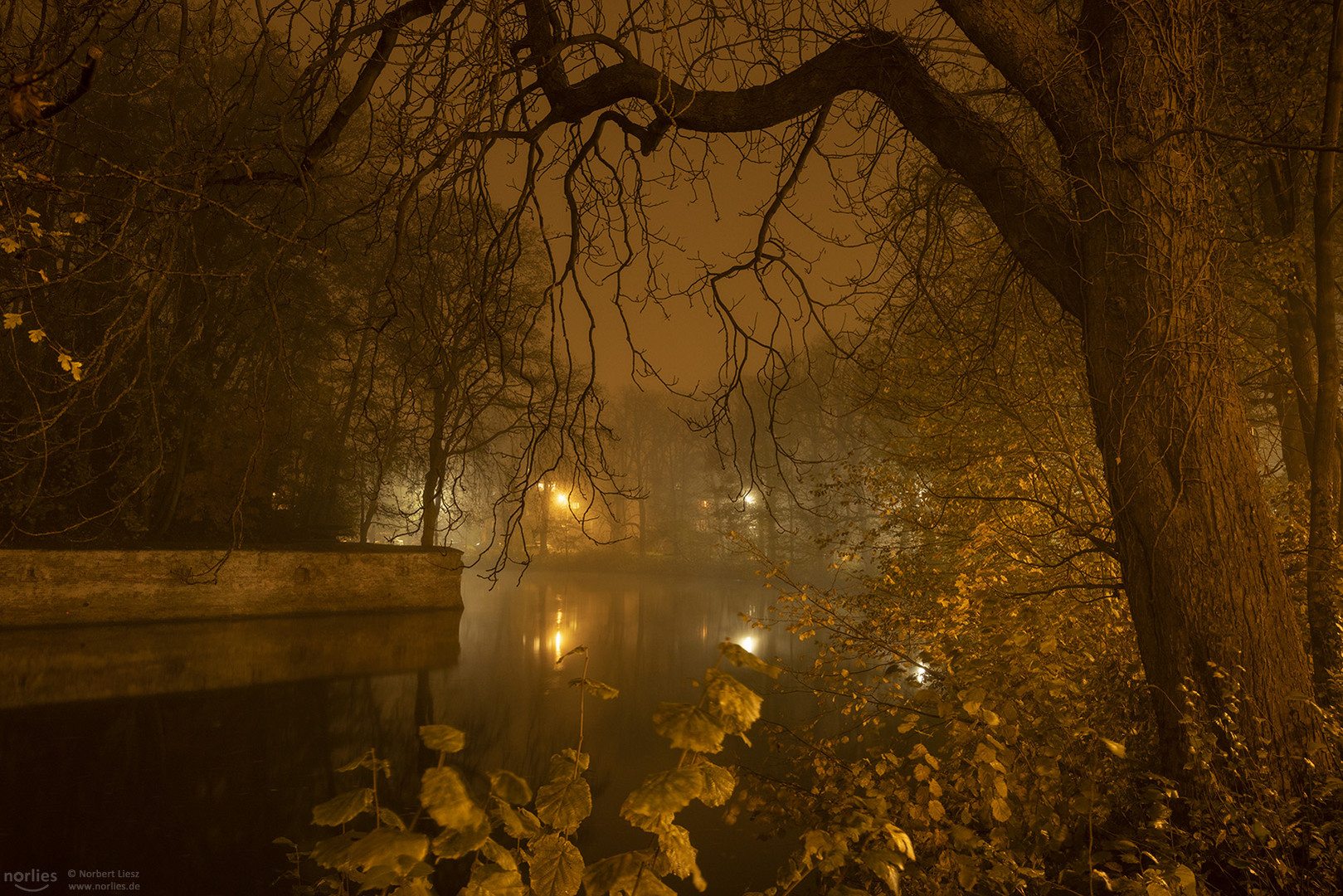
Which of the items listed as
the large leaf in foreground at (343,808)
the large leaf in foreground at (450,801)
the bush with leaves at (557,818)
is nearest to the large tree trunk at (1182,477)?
the bush with leaves at (557,818)

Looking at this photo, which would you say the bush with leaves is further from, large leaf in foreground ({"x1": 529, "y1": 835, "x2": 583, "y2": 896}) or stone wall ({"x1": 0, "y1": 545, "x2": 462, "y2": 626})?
stone wall ({"x1": 0, "y1": 545, "x2": 462, "y2": 626})

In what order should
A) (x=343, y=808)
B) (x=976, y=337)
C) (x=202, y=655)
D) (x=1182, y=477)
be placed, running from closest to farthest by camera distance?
(x=343, y=808)
(x=1182, y=477)
(x=976, y=337)
(x=202, y=655)

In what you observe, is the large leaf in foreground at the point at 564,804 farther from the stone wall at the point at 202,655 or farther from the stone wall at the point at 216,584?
the stone wall at the point at 202,655

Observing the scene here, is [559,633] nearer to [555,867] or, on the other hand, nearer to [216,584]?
[216,584]

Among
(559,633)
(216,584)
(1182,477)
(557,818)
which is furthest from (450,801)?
(559,633)

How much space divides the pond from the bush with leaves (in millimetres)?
3883

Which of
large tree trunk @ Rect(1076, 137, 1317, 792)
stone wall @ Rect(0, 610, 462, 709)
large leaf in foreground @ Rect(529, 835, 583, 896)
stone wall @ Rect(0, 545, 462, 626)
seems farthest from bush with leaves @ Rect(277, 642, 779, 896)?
stone wall @ Rect(0, 610, 462, 709)

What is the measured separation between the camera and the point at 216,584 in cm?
Answer: 1167

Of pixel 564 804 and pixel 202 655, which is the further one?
pixel 202 655

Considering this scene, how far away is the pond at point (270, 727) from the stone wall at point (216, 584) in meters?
0.43

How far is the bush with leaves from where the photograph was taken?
1.63 metres

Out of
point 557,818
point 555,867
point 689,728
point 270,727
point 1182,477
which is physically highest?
point 1182,477

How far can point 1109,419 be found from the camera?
3283mm

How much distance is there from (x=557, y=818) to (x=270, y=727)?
9068 mm
